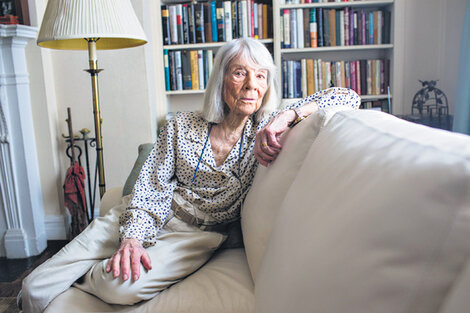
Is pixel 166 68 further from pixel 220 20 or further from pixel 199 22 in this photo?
pixel 220 20

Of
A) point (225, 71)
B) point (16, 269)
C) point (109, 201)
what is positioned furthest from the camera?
point (16, 269)

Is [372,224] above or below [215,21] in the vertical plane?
below

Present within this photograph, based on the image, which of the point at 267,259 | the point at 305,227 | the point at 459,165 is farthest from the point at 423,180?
the point at 267,259

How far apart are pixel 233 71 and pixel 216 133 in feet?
0.80

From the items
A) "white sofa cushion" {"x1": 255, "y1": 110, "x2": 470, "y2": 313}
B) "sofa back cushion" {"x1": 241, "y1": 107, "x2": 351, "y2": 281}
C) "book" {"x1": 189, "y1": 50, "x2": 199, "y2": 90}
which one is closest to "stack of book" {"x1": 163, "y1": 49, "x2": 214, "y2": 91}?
"book" {"x1": 189, "y1": 50, "x2": 199, "y2": 90}

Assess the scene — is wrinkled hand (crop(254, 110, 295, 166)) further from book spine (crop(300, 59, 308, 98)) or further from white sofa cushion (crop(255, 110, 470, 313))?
book spine (crop(300, 59, 308, 98))

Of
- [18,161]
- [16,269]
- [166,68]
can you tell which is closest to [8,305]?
[16,269]

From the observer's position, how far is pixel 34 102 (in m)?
2.69

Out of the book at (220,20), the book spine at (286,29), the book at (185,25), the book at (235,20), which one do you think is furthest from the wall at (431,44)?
the book at (185,25)

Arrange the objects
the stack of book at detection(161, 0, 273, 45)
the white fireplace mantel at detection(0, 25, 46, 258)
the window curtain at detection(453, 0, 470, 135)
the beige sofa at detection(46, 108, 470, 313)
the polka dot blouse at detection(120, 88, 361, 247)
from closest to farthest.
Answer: the beige sofa at detection(46, 108, 470, 313) < the polka dot blouse at detection(120, 88, 361, 247) < the window curtain at detection(453, 0, 470, 135) < the white fireplace mantel at detection(0, 25, 46, 258) < the stack of book at detection(161, 0, 273, 45)

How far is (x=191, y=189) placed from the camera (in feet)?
Answer: 5.11

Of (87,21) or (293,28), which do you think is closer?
(87,21)

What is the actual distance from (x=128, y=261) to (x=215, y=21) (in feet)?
7.30

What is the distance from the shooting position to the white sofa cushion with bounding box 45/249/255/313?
3.81 feet
